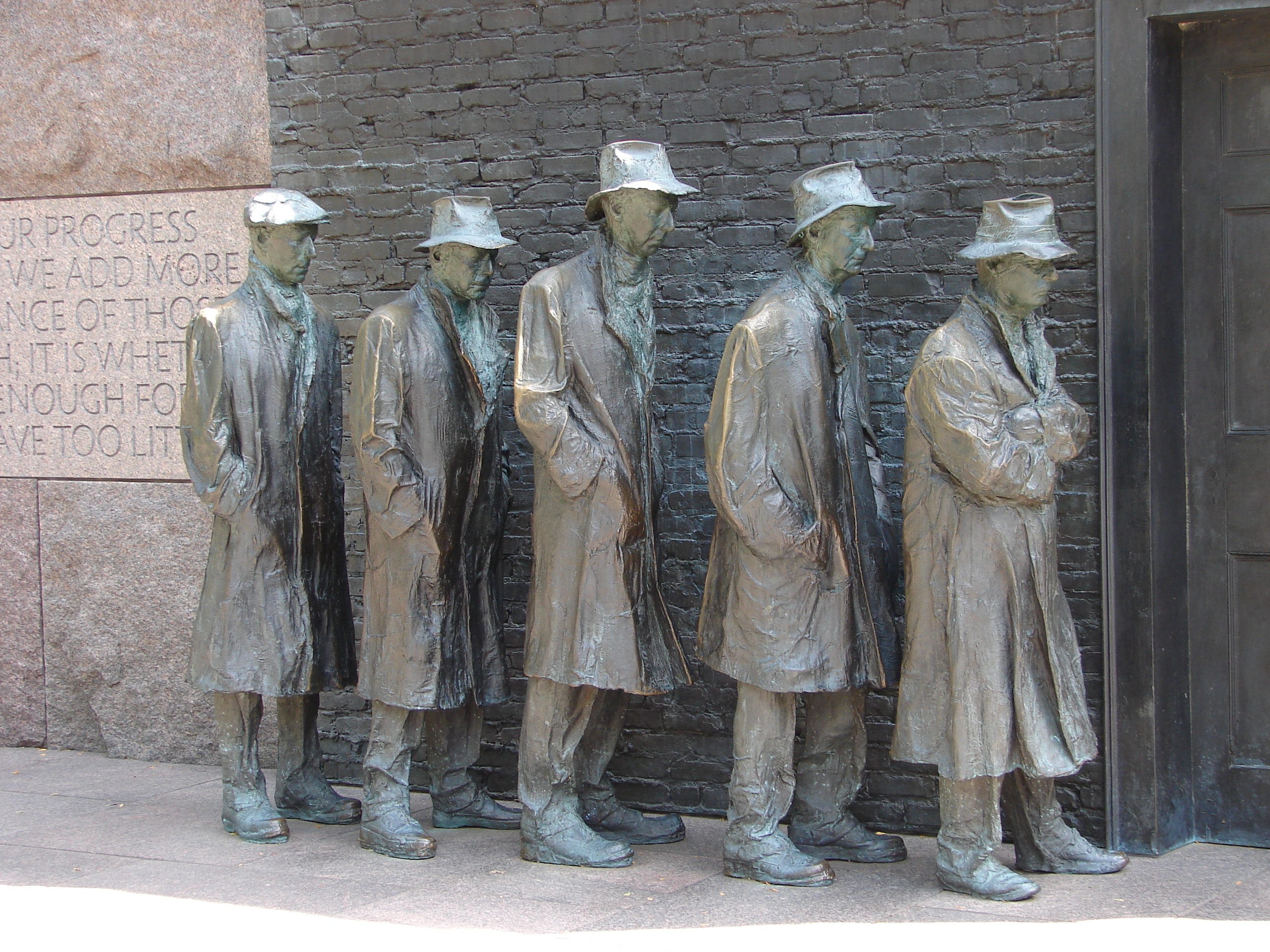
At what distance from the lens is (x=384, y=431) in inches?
228

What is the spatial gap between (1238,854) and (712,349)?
2.73 meters

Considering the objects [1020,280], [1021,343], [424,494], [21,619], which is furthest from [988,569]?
[21,619]

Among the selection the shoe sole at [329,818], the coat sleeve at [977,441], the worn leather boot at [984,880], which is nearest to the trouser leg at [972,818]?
the worn leather boot at [984,880]

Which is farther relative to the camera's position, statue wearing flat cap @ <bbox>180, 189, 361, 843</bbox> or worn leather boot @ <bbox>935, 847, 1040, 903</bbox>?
statue wearing flat cap @ <bbox>180, 189, 361, 843</bbox>

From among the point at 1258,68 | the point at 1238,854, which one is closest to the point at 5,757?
the point at 1238,854

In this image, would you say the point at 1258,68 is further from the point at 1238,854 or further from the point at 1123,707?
the point at 1238,854

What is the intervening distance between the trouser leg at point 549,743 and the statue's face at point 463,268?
4.90ft

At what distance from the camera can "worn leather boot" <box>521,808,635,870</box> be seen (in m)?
5.65

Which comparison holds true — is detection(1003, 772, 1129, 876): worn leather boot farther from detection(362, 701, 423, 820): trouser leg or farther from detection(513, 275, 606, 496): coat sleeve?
detection(362, 701, 423, 820): trouser leg

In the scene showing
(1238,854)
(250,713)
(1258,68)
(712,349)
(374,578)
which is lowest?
(1238,854)

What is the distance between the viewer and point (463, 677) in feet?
19.7

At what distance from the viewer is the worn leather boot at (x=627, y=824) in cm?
602

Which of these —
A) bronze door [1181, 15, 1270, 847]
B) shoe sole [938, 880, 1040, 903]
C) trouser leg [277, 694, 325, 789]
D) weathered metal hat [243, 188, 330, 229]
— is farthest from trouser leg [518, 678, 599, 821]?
bronze door [1181, 15, 1270, 847]

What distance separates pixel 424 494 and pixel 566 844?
1.38 metres
